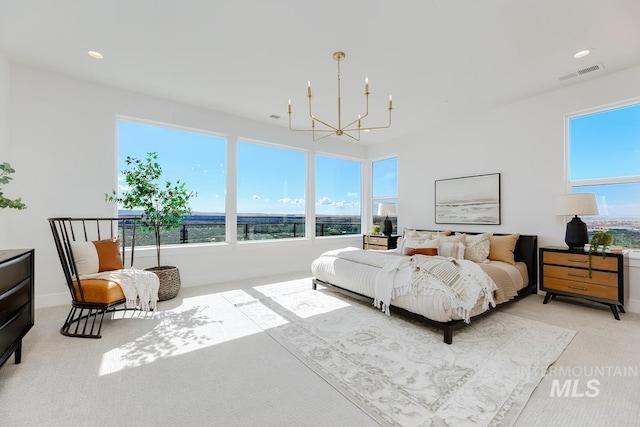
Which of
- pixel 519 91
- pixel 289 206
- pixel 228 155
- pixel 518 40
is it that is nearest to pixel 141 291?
pixel 228 155

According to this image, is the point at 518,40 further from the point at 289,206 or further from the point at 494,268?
the point at 289,206

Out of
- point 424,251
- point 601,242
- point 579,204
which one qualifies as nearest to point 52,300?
point 424,251

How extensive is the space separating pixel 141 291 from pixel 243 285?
166 cm

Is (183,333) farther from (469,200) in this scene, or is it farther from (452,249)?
(469,200)

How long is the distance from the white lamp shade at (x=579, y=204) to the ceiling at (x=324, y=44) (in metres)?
1.49

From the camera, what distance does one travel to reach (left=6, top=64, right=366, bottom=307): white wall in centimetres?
331

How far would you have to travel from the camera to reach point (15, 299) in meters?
2.04

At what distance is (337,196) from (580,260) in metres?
4.24

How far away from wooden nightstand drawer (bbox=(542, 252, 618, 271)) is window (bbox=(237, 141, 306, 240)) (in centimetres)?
408

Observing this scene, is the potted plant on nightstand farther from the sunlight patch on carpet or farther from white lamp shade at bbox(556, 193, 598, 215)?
the sunlight patch on carpet

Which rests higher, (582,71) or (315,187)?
(582,71)

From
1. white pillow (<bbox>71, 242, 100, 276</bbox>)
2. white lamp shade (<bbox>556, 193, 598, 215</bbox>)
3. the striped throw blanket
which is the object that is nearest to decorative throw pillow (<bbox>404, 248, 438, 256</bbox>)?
the striped throw blanket

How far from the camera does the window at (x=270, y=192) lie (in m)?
5.15

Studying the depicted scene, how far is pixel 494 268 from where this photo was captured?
3359mm
